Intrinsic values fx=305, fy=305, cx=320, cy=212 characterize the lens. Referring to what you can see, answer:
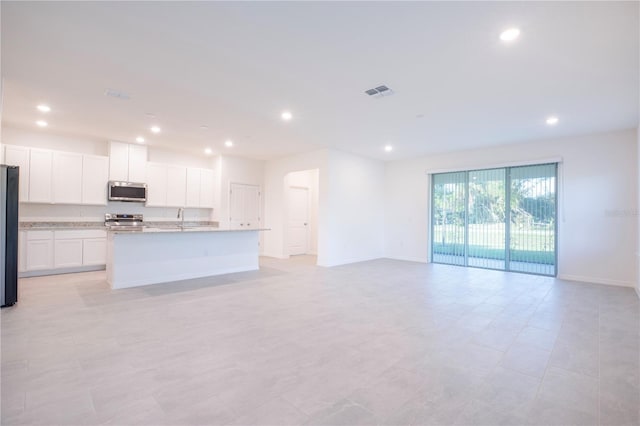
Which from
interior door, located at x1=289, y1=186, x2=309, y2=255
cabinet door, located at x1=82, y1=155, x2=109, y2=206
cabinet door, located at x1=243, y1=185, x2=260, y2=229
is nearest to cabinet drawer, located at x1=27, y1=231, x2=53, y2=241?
cabinet door, located at x1=82, y1=155, x2=109, y2=206

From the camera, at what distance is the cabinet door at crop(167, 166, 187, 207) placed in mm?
7438

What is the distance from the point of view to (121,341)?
2873 mm

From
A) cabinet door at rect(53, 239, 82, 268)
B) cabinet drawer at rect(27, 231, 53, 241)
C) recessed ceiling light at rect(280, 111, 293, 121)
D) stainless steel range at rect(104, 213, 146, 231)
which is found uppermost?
recessed ceiling light at rect(280, 111, 293, 121)

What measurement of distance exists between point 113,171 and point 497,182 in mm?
8429

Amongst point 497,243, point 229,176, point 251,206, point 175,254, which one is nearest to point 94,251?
point 175,254

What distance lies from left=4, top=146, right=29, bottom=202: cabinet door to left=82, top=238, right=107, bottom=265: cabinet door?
1276mm

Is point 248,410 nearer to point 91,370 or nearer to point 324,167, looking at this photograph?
point 91,370

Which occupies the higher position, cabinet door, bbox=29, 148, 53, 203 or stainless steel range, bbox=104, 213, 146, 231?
cabinet door, bbox=29, 148, 53, 203

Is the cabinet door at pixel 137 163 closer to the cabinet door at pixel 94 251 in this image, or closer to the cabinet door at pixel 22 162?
the cabinet door at pixel 94 251

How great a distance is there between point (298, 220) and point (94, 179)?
17.0ft

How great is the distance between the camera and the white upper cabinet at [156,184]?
7102mm

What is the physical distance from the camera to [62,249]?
5.87 meters

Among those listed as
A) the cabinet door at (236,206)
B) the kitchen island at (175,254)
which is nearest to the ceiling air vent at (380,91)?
the kitchen island at (175,254)

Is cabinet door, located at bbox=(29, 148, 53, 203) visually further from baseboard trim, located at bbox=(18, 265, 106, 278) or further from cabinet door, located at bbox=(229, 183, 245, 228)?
cabinet door, located at bbox=(229, 183, 245, 228)
